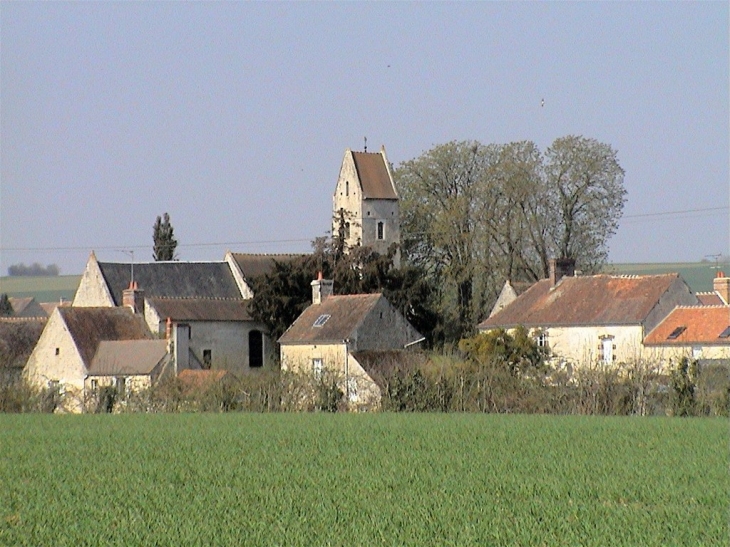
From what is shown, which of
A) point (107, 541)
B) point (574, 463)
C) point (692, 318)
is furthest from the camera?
point (692, 318)

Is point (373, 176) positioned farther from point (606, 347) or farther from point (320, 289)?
point (606, 347)

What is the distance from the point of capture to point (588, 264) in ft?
195

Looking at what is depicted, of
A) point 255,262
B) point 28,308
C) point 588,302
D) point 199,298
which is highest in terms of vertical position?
point 255,262

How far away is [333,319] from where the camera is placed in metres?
46.4

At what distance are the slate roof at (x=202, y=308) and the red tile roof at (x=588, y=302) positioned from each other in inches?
472

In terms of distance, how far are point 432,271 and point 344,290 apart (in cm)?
1109

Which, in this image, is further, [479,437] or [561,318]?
[561,318]

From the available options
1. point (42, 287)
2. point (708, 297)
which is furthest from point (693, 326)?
point (42, 287)

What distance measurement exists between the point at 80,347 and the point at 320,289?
959cm

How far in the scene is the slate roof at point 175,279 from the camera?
59656mm

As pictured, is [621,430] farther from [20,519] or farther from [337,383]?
[20,519]

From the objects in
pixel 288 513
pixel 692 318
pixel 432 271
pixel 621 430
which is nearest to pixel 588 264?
pixel 432 271

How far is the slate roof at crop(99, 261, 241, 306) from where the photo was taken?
Result: 59656 mm

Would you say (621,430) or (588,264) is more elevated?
(588,264)
